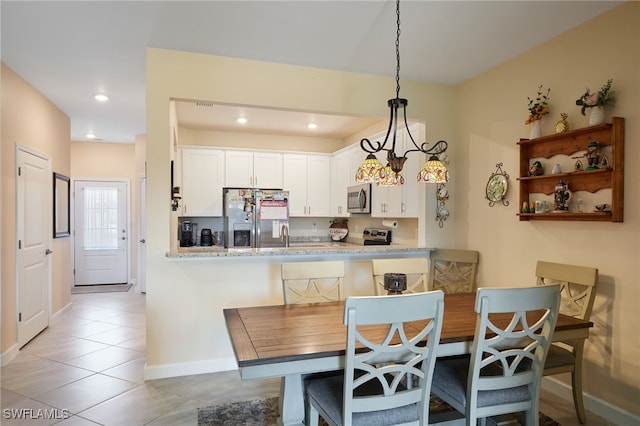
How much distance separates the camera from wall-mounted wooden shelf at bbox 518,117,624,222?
94.2 inches

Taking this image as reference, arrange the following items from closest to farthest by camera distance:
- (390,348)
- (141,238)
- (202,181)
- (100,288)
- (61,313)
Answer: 1. (390,348)
2. (61,313)
3. (202,181)
4. (141,238)
5. (100,288)

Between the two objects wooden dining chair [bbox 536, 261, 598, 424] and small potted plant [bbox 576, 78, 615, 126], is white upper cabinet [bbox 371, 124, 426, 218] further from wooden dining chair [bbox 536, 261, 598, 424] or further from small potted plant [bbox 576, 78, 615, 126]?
small potted plant [bbox 576, 78, 615, 126]

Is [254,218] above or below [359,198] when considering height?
below

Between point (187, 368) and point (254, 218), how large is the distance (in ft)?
7.07

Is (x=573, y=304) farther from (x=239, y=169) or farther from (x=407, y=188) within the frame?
(x=239, y=169)

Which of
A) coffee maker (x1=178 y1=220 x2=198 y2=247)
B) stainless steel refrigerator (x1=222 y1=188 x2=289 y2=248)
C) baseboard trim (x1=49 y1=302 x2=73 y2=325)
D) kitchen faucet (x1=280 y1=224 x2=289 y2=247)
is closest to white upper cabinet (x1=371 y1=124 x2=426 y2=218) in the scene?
kitchen faucet (x1=280 y1=224 x2=289 y2=247)

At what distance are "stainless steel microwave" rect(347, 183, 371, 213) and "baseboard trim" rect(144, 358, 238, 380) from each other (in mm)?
2394

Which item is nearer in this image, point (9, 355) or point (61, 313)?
point (9, 355)

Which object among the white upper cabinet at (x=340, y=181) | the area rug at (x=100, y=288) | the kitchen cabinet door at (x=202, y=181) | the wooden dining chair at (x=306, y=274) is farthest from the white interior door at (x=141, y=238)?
the wooden dining chair at (x=306, y=274)

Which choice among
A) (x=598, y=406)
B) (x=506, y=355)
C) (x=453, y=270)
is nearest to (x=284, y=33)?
(x=506, y=355)

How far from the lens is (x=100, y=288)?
273 inches

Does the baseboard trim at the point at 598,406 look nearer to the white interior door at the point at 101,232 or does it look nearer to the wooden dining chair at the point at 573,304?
the wooden dining chair at the point at 573,304

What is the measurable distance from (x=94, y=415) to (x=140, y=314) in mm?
2766

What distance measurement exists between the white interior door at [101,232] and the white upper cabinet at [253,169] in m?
2.92
